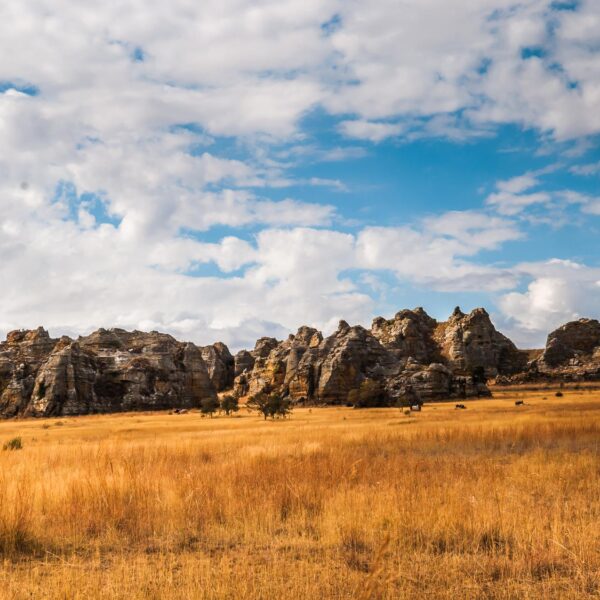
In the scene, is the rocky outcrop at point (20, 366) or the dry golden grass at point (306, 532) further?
the rocky outcrop at point (20, 366)

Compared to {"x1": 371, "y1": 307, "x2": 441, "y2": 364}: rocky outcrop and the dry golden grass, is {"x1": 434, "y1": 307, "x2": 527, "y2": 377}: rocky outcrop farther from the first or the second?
the dry golden grass

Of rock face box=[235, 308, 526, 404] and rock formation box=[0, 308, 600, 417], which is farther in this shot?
rock face box=[235, 308, 526, 404]

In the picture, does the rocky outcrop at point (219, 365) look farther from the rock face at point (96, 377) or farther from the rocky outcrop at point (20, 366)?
the rocky outcrop at point (20, 366)

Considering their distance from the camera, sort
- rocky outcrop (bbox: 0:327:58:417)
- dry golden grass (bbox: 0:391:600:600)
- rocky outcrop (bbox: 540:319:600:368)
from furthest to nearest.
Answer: rocky outcrop (bbox: 540:319:600:368), rocky outcrop (bbox: 0:327:58:417), dry golden grass (bbox: 0:391:600:600)

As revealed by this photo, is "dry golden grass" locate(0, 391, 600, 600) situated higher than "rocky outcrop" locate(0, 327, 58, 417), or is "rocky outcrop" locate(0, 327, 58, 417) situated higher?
"rocky outcrop" locate(0, 327, 58, 417)

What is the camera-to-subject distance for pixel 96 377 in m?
84.9

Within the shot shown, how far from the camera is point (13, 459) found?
16.5m

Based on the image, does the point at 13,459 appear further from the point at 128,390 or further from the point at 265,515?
the point at 128,390

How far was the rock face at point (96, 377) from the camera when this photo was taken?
260 feet

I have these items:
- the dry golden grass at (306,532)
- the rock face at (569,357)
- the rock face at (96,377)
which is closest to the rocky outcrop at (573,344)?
the rock face at (569,357)

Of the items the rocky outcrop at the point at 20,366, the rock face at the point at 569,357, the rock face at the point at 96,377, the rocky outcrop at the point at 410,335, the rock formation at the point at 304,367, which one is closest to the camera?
the rock face at the point at 96,377

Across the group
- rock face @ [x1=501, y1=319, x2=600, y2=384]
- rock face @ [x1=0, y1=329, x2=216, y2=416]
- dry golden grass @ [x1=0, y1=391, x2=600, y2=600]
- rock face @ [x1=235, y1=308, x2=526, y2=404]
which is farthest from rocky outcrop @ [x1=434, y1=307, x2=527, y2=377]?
dry golden grass @ [x1=0, y1=391, x2=600, y2=600]

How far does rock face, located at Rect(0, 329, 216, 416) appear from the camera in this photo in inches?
3123

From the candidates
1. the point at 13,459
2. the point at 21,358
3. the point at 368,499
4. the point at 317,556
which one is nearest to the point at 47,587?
the point at 317,556
